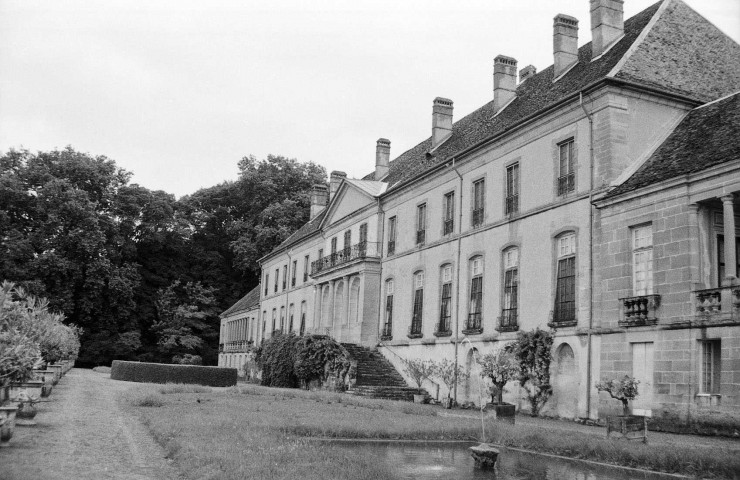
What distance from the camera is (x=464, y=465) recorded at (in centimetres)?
1200

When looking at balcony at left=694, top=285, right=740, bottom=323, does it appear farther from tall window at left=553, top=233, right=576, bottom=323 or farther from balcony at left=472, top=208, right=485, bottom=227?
balcony at left=472, top=208, right=485, bottom=227

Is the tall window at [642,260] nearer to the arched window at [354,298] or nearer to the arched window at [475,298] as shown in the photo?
the arched window at [475,298]

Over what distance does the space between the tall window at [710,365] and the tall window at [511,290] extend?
26.6 feet

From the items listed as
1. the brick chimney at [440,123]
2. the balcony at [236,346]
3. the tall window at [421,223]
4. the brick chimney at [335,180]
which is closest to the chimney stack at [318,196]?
the brick chimney at [335,180]

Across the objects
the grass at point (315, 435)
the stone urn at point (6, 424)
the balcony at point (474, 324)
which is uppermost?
the balcony at point (474, 324)

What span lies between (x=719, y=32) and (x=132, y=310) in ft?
156

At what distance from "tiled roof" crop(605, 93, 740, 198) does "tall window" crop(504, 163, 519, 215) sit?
545 centimetres

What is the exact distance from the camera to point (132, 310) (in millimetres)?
58906

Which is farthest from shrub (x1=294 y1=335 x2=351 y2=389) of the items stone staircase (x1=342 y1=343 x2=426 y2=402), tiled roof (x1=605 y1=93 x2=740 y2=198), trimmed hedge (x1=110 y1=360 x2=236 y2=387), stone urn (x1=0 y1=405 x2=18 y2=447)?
stone urn (x1=0 y1=405 x2=18 y2=447)

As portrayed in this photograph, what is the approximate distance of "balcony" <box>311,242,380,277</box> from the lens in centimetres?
3688

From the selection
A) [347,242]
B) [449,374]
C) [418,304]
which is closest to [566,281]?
[449,374]

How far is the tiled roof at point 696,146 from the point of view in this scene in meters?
17.8

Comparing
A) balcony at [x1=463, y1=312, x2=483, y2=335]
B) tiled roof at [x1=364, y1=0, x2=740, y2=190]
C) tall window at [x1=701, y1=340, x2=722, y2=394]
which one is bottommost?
tall window at [x1=701, y1=340, x2=722, y2=394]

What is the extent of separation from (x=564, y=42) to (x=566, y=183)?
7.10m
